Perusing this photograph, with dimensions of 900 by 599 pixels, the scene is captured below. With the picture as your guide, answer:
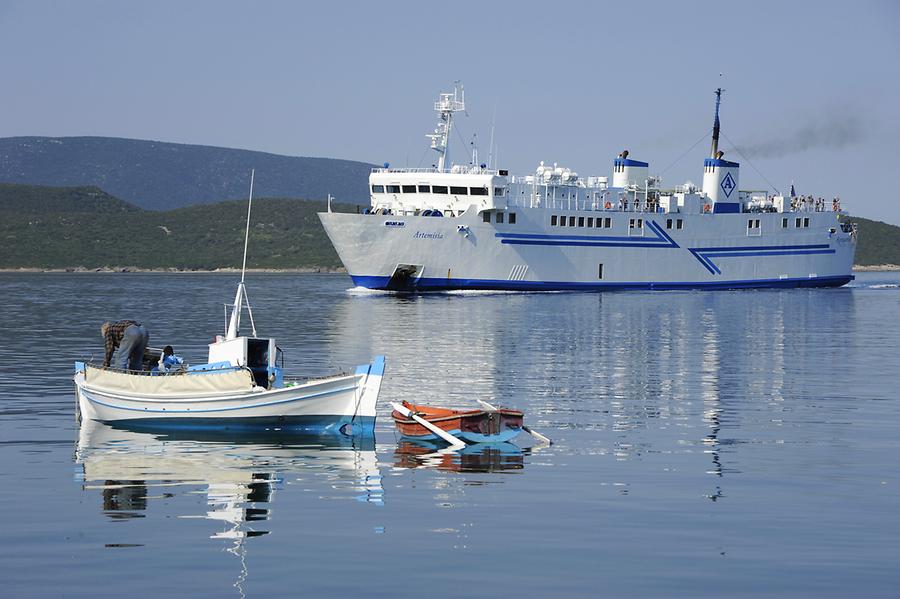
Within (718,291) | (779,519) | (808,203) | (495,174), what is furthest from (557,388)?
(808,203)

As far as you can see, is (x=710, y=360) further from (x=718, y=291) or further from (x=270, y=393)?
(x=718, y=291)

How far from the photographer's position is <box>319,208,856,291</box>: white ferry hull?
84500 mm

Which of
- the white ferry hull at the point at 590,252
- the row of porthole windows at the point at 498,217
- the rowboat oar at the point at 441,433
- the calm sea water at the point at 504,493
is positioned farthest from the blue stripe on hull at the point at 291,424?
the row of porthole windows at the point at 498,217

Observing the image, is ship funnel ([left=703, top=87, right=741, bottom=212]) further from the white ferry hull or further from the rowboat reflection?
the rowboat reflection

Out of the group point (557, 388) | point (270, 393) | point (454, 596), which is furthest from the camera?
point (557, 388)

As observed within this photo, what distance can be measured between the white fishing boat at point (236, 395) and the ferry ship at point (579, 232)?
5493cm

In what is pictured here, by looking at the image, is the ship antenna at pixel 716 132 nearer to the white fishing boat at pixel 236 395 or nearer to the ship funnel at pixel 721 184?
the ship funnel at pixel 721 184

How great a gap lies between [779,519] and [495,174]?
2746 inches

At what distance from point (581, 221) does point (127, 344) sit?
2647 inches

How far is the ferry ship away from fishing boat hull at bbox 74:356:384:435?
5537 centimetres

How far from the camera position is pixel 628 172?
99.9m

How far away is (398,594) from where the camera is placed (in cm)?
1472

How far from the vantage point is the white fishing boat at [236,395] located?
26.3 m

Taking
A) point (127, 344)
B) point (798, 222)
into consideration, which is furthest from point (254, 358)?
point (798, 222)
